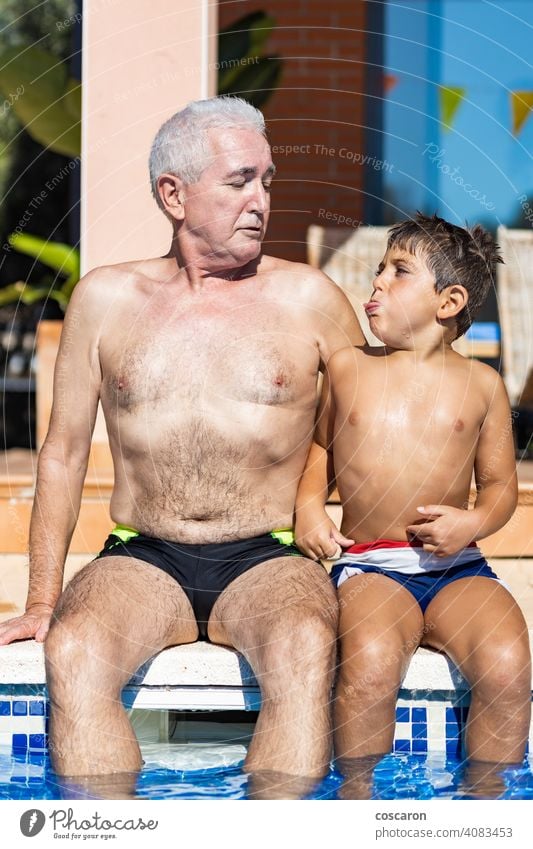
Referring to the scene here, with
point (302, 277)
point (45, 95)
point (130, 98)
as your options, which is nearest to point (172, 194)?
point (302, 277)

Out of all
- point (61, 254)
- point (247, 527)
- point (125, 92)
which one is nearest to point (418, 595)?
point (247, 527)

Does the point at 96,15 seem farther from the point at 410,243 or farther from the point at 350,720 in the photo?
the point at 350,720

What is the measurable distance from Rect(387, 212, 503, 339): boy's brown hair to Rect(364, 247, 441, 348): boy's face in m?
0.02

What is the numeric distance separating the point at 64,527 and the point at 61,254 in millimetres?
3372

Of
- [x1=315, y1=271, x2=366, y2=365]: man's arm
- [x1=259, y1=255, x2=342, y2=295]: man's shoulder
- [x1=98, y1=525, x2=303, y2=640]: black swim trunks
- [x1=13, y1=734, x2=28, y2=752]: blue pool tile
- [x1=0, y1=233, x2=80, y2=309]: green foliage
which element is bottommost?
[x1=13, y1=734, x2=28, y2=752]: blue pool tile

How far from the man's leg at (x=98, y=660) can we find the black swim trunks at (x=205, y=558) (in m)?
0.10

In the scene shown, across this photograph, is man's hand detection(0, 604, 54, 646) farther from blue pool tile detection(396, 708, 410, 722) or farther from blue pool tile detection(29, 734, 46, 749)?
blue pool tile detection(396, 708, 410, 722)

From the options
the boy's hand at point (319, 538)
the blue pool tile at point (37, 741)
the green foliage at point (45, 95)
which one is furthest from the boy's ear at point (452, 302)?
the green foliage at point (45, 95)

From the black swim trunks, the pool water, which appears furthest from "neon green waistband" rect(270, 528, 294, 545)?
the pool water

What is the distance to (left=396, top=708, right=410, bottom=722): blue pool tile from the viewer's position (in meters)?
2.88

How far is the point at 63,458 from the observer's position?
305 cm

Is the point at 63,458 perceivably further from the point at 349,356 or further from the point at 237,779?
the point at 237,779
